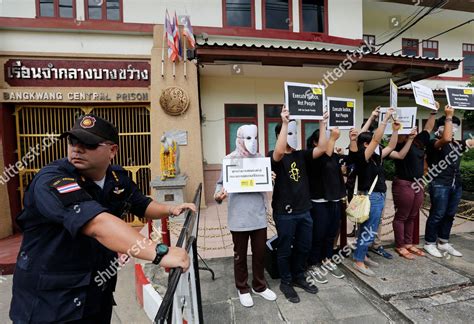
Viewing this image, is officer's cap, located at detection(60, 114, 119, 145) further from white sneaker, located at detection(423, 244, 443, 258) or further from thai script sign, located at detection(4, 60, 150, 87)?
thai script sign, located at detection(4, 60, 150, 87)

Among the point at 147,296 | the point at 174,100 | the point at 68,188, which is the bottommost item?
the point at 147,296

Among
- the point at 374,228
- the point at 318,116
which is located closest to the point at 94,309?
the point at 318,116

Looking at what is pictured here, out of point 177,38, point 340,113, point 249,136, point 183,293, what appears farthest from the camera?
point 177,38

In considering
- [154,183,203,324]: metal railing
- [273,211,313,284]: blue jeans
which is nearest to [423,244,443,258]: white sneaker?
[273,211,313,284]: blue jeans

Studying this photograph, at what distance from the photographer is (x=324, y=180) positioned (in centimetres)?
301

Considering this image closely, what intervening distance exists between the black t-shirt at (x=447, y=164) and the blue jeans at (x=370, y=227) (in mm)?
1086

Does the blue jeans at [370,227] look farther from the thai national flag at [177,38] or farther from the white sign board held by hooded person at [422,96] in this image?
the thai national flag at [177,38]

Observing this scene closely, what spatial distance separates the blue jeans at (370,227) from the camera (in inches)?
123

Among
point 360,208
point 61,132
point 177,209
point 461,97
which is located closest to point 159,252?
point 177,209

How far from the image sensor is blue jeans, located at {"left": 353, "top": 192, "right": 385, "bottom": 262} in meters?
3.13

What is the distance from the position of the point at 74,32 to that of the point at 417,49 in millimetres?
12599

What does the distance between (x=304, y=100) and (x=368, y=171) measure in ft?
4.28

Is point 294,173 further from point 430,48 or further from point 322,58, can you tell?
point 430,48

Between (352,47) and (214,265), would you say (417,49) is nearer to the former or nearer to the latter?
(352,47)
